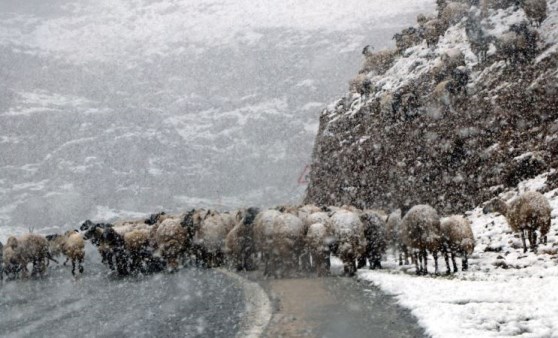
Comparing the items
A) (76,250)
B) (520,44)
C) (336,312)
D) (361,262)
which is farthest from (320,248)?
(520,44)

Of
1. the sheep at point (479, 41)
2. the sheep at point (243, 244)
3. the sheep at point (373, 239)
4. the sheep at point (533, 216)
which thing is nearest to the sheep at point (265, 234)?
the sheep at point (243, 244)

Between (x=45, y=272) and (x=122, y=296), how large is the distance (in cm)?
1594

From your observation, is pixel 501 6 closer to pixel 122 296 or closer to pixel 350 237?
pixel 350 237

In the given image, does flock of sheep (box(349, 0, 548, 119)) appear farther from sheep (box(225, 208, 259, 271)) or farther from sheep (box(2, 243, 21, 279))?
sheep (box(2, 243, 21, 279))

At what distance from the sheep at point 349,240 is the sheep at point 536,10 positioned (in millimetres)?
28389

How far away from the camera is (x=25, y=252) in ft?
114

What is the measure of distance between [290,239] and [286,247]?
0.37m

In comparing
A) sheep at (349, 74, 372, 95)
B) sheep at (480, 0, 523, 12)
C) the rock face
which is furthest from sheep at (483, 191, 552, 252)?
sheep at (349, 74, 372, 95)

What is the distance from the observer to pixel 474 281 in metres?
16.7

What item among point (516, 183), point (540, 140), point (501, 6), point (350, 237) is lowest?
point (350, 237)

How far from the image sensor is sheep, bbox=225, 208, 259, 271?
27.4 m

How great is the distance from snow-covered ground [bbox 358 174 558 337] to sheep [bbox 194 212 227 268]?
10.2m

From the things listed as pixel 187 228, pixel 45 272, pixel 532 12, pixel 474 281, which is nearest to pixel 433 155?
pixel 532 12

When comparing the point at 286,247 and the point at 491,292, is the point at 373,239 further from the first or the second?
the point at 491,292
